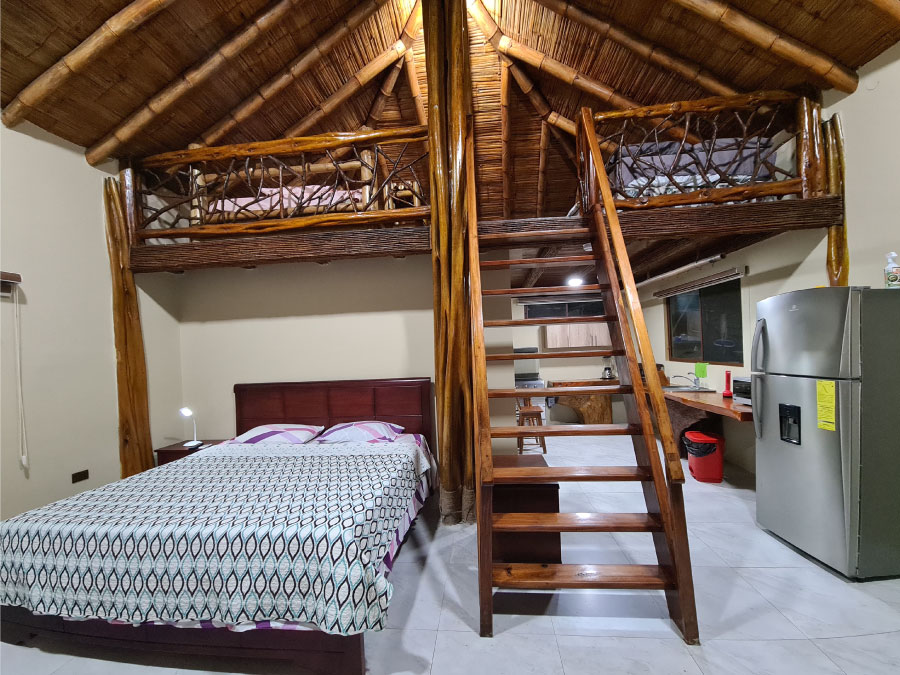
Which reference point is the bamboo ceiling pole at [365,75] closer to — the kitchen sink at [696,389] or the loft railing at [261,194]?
the loft railing at [261,194]

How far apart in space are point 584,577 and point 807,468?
160cm

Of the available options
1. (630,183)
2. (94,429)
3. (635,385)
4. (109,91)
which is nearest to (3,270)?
(94,429)

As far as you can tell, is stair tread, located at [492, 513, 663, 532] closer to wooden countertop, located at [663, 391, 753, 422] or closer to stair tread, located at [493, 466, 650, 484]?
stair tread, located at [493, 466, 650, 484]

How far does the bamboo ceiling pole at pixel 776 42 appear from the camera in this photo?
7.98 ft

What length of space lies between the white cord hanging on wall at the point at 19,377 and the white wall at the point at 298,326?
1.01m

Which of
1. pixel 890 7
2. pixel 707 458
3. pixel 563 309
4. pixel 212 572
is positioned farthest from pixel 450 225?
pixel 563 309

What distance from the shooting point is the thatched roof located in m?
2.35

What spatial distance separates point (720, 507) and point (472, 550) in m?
2.01

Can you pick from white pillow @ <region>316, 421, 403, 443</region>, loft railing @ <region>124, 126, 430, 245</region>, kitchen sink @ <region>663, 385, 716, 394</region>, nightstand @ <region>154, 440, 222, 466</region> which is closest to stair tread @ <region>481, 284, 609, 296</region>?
loft railing @ <region>124, 126, 430, 245</region>

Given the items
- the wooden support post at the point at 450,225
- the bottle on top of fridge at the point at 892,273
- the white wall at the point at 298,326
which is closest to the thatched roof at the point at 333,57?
the wooden support post at the point at 450,225

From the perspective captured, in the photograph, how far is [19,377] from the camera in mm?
2373

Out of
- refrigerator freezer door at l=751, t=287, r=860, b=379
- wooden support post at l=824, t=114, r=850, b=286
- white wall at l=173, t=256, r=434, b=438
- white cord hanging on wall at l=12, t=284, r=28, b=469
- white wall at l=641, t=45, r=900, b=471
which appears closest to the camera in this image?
refrigerator freezer door at l=751, t=287, r=860, b=379

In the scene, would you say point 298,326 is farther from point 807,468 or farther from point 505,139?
point 807,468

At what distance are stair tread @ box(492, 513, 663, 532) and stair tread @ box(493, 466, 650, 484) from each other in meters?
0.17
